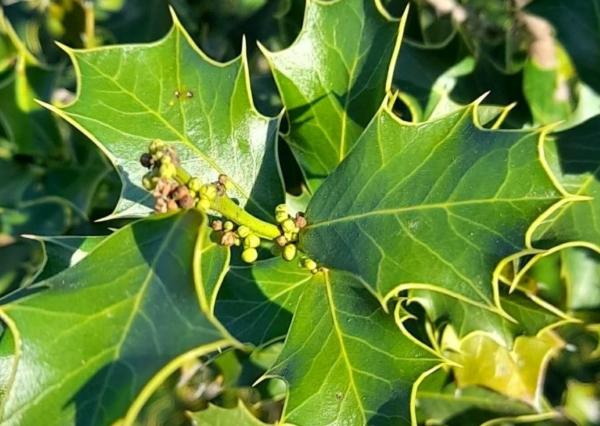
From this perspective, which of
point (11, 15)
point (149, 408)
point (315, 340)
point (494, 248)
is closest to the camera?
point (494, 248)

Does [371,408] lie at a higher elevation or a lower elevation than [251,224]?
lower

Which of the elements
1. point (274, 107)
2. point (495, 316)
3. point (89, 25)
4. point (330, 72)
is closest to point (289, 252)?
point (330, 72)

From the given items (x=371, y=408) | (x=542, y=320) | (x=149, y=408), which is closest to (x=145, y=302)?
(x=371, y=408)

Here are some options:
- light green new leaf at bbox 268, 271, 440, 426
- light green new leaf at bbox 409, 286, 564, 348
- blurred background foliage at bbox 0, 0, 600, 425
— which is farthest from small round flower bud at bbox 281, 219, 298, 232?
light green new leaf at bbox 409, 286, 564, 348

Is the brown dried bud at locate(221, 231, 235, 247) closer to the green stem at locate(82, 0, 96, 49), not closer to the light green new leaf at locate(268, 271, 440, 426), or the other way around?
→ the light green new leaf at locate(268, 271, 440, 426)

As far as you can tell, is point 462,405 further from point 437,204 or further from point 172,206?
point 172,206

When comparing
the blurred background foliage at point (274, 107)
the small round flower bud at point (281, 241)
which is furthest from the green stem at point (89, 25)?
the small round flower bud at point (281, 241)

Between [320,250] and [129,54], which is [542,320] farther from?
[129,54]
